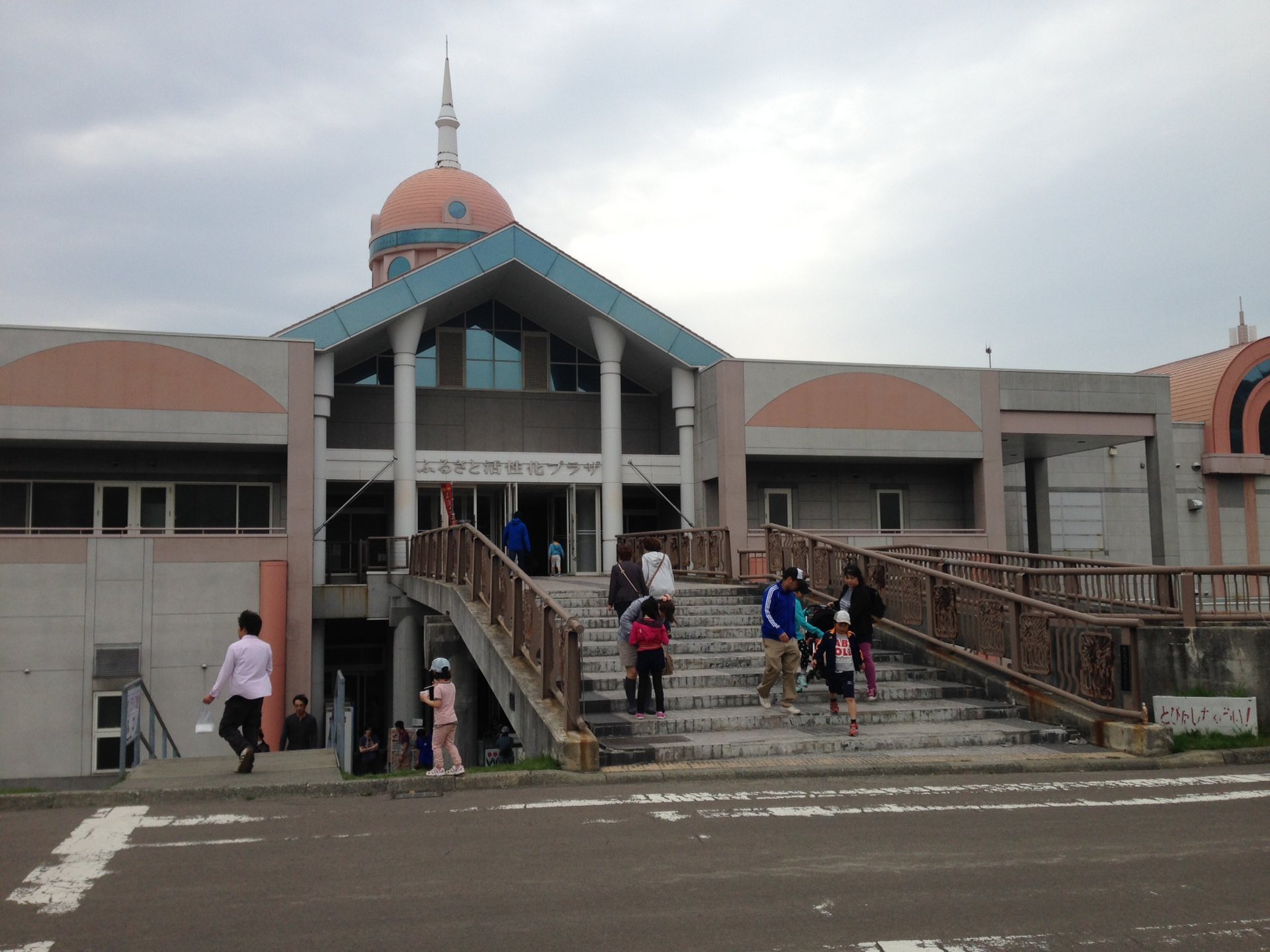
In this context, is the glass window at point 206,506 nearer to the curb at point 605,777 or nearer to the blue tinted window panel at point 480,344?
the blue tinted window panel at point 480,344

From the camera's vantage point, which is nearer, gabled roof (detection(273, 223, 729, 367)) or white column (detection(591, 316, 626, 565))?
gabled roof (detection(273, 223, 729, 367))

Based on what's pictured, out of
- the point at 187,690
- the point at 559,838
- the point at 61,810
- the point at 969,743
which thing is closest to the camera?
the point at 559,838

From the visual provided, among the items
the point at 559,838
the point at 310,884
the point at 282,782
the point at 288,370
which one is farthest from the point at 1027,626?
the point at 288,370

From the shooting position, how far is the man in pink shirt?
10.1 metres

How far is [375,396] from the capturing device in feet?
96.4

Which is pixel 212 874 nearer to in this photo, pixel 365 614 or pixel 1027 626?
pixel 1027 626

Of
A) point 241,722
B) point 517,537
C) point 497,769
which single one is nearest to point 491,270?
point 517,537

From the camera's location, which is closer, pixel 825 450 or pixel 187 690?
pixel 187 690

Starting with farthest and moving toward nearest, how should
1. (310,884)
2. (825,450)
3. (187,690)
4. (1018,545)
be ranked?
(1018,545)
(825,450)
(187,690)
(310,884)

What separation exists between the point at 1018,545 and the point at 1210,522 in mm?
6267

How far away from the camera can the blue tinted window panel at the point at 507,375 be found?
30.4 metres

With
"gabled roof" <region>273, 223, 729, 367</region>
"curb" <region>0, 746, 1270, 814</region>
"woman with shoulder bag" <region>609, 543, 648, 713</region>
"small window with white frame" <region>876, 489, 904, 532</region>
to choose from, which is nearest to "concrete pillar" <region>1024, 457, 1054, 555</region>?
"small window with white frame" <region>876, 489, 904, 532</region>

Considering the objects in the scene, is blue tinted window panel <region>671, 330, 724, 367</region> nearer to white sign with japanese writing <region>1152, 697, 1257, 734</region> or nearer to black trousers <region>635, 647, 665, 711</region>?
black trousers <region>635, 647, 665, 711</region>

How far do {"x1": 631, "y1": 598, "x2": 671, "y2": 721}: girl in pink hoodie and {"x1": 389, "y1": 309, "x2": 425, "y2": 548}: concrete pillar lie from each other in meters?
16.1
